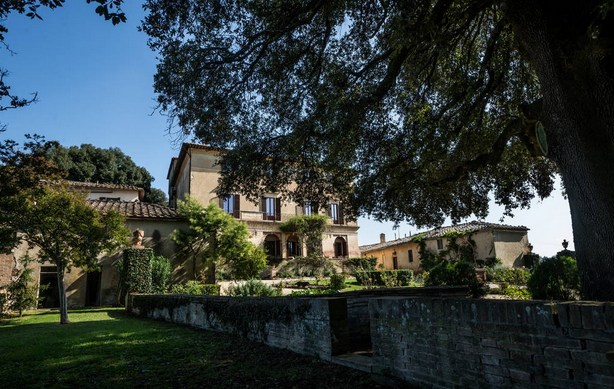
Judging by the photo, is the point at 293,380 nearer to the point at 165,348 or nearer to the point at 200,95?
the point at 165,348

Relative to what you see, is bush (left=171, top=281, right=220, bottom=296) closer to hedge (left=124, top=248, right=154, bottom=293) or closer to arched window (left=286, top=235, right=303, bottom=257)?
hedge (left=124, top=248, right=154, bottom=293)

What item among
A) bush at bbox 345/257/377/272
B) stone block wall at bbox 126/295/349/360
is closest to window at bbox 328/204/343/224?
bush at bbox 345/257/377/272

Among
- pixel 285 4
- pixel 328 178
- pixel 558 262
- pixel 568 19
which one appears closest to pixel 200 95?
pixel 285 4

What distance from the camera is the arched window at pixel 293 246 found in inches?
1169

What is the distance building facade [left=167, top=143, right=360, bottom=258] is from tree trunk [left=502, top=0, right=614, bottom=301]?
20.6 m

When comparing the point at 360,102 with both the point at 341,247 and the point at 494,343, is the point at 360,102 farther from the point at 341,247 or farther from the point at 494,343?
the point at 341,247

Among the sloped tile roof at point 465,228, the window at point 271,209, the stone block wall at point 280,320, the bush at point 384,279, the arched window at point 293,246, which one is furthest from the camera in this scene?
the arched window at point 293,246

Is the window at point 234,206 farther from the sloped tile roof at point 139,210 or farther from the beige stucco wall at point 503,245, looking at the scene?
the beige stucco wall at point 503,245

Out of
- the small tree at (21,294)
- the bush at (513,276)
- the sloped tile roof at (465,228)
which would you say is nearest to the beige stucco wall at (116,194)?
the small tree at (21,294)

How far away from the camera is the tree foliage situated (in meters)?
36.5

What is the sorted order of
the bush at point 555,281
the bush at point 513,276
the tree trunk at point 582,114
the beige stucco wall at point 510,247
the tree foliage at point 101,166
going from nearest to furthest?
the tree trunk at point 582,114, the bush at point 555,281, the bush at point 513,276, the beige stucco wall at point 510,247, the tree foliage at point 101,166

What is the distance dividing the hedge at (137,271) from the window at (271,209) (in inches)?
549

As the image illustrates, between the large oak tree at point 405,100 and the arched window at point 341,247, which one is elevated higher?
the large oak tree at point 405,100

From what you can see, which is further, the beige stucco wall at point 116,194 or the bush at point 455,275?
the beige stucco wall at point 116,194
